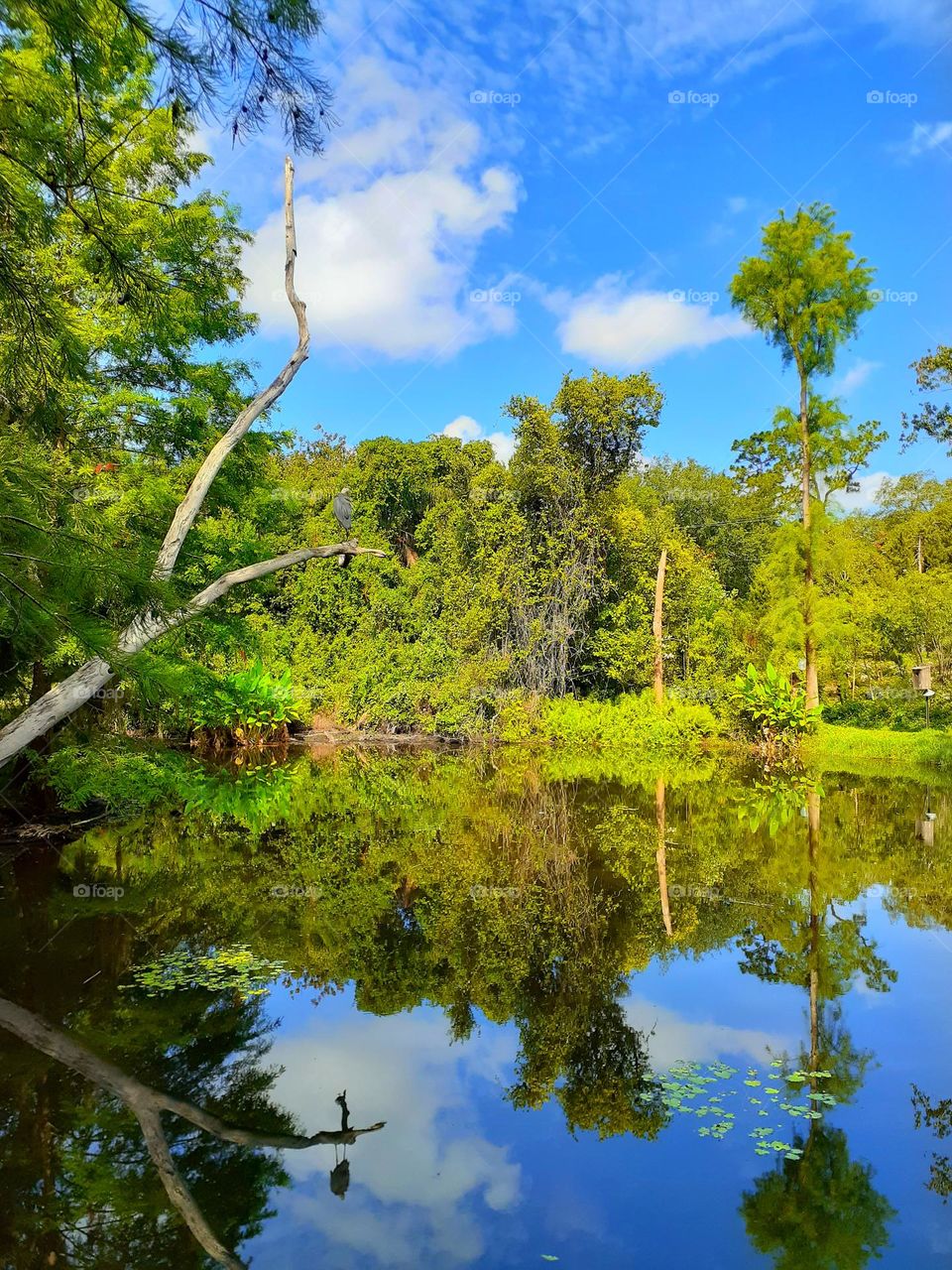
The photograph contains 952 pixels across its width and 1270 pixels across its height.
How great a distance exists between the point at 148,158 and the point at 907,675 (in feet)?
67.9

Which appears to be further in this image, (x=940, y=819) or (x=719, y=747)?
(x=719, y=747)

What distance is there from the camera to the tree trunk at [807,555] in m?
17.0

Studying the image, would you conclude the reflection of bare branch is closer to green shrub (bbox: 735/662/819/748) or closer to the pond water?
the pond water

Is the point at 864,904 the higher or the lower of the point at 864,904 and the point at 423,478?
the lower

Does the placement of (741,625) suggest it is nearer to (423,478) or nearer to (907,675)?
(907,675)

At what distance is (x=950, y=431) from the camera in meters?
16.3

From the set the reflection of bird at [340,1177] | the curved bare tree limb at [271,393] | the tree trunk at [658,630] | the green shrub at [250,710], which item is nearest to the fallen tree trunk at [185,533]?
the curved bare tree limb at [271,393]

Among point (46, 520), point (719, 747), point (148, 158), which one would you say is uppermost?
point (719, 747)

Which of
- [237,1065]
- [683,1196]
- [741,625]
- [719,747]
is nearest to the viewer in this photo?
[683,1196]

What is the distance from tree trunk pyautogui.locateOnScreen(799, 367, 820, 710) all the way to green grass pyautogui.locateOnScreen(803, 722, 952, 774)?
0.88 meters

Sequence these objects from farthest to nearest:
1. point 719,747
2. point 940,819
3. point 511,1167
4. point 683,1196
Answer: point 719,747
point 940,819
point 511,1167
point 683,1196

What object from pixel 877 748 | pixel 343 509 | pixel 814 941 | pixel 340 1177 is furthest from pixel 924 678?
pixel 340 1177

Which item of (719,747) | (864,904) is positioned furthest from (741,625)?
(864,904)

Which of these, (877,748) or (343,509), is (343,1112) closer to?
(343,509)
